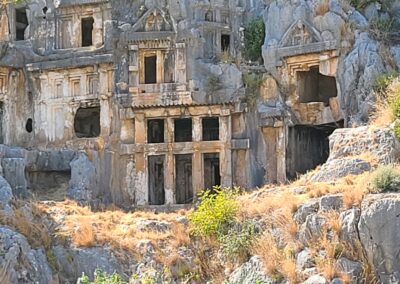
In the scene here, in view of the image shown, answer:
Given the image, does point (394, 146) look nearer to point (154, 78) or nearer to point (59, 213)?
point (59, 213)

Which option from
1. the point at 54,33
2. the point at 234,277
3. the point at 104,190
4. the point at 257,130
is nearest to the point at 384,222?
the point at 234,277

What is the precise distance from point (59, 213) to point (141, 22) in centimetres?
1028

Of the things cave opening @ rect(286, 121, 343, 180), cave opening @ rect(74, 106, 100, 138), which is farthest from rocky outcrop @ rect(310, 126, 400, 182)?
cave opening @ rect(74, 106, 100, 138)

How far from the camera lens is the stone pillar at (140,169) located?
29.1 metres

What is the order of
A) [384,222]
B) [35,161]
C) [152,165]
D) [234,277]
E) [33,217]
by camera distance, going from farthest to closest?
[152,165] → [35,161] → [33,217] → [234,277] → [384,222]

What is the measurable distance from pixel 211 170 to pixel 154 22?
6564 mm

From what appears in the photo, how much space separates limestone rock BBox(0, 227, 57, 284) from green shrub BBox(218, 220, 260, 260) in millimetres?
4436

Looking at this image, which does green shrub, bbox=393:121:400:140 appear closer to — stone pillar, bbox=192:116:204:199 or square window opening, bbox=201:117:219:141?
stone pillar, bbox=192:116:204:199

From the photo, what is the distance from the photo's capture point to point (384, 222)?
17047 mm

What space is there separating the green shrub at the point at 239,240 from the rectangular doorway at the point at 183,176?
11392 millimetres

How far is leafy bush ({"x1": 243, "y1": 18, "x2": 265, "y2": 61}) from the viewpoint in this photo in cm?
2994

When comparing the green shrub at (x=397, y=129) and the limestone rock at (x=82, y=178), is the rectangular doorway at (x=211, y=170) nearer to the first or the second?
the limestone rock at (x=82, y=178)

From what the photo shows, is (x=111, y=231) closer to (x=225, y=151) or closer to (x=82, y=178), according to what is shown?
(x=82, y=178)

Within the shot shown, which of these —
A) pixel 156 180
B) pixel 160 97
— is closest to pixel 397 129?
pixel 160 97
